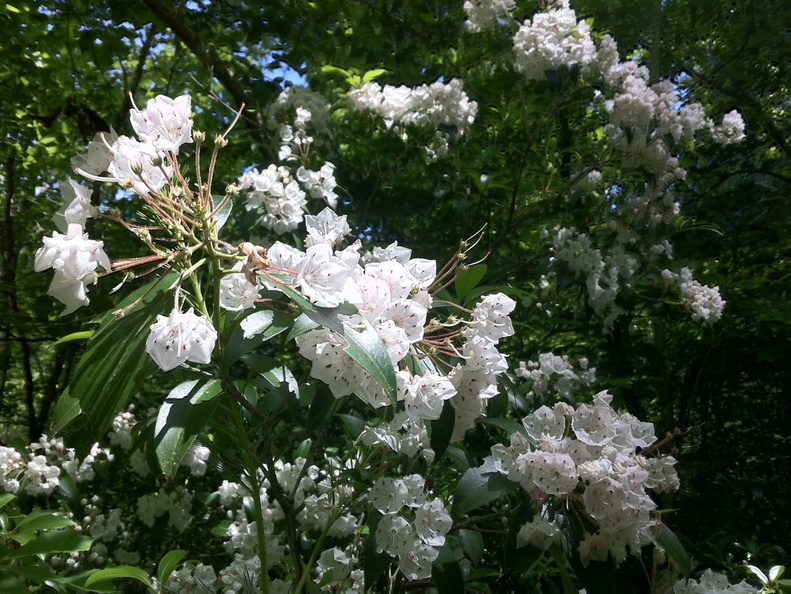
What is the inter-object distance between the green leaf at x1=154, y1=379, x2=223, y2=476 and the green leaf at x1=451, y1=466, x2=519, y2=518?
46 centimetres

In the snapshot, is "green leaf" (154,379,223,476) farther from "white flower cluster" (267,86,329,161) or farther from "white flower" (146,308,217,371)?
"white flower cluster" (267,86,329,161)

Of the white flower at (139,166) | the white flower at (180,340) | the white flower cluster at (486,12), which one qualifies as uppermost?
the white flower cluster at (486,12)

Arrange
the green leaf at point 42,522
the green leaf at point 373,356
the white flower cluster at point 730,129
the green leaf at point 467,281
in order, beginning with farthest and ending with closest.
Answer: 1. the white flower cluster at point 730,129
2. the green leaf at point 467,281
3. the green leaf at point 42,522
4. the green leaf at point 373,356

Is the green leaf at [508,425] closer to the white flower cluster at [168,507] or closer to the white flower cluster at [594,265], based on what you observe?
the white flower cluster at [594,265]

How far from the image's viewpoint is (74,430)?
83cm

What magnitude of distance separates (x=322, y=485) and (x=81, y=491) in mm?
1158

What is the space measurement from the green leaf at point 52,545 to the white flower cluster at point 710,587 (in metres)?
1.16

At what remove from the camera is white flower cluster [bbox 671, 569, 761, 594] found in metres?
1.17

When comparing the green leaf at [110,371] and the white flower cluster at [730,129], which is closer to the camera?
the green leaf at [110,371]

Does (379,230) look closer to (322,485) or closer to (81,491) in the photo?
(322,485)

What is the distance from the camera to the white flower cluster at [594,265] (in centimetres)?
228

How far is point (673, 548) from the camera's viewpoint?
1043mm

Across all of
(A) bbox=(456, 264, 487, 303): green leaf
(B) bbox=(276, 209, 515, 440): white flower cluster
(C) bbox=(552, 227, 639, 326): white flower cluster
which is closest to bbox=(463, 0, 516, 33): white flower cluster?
(C) bbox=(552, 227, 639, 326): white flower cluster

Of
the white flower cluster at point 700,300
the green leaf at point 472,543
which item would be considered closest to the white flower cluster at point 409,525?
the green leaf at point 472,543
